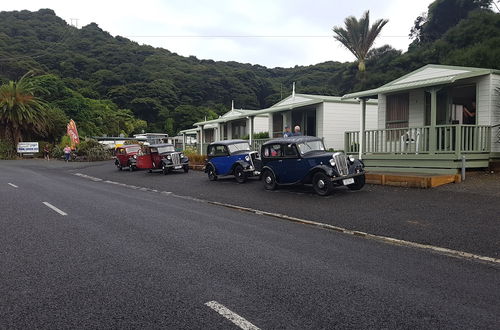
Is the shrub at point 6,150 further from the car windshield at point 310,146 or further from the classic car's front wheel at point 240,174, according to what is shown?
the car windshield at point 310,146

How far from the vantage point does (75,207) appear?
9.84 metres

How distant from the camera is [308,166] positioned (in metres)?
11.6

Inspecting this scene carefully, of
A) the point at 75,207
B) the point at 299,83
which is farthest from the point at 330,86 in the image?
the point at 75,207

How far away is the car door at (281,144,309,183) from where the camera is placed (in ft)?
38.8

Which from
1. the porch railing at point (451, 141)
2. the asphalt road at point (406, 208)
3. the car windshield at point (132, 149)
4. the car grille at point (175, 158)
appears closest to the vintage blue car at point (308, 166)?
the asphalt road at point (406, 208)

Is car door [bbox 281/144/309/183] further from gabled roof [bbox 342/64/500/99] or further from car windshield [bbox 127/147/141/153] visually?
car windshield [bbox 127/147/141/153]

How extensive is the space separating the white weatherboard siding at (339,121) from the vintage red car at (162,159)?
8.03 meters

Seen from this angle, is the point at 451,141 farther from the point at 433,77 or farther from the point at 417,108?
the point at 433,77

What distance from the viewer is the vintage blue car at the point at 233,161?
15305 millimetres

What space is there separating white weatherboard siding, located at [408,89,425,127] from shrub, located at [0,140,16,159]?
42.1m

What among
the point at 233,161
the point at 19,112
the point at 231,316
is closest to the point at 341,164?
the point at 233,161

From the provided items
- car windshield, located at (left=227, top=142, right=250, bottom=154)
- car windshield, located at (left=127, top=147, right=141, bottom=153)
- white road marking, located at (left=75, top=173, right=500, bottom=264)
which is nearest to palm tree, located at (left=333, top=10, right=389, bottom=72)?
car windshield, located at (left=127, top=147, right=141, bottom=153)

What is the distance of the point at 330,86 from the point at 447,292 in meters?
54.0

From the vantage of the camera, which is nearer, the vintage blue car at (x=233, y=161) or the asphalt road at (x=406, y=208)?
the asphalt road at (x=406, y=208)
